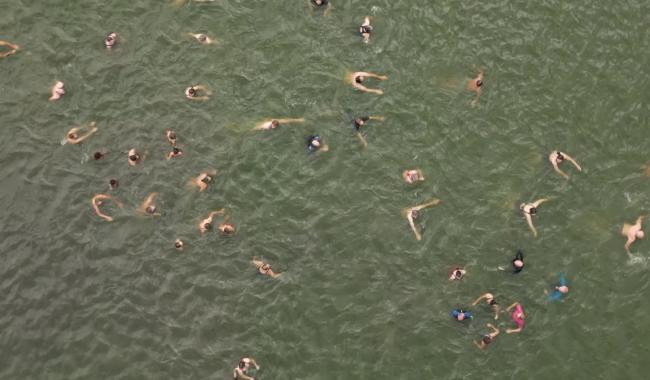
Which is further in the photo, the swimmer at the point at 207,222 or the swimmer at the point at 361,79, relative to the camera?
the swimmer at the point at 361,79

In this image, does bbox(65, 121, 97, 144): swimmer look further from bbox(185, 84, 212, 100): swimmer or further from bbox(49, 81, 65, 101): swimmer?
bbox(185, 84, 212, 100): swimmer

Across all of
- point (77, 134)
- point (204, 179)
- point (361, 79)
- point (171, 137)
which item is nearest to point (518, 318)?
point (361, 79)

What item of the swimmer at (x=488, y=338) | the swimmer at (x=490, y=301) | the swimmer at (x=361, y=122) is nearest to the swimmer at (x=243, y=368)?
the swimmer at (x=488, y=338)

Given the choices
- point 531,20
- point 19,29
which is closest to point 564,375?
point 531,20

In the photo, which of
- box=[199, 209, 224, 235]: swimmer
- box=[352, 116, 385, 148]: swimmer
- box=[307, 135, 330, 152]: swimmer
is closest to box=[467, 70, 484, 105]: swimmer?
box=[352, 116, 385, 148]: swimmer

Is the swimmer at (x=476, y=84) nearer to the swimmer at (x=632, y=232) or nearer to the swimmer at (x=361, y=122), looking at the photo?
the swimmer at (x=361, y=122)
